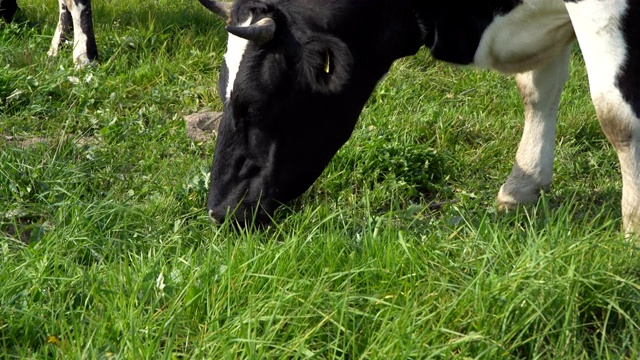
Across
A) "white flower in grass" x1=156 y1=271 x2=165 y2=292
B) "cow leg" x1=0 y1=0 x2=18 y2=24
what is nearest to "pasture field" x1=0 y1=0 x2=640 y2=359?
"white flower in grass" x1=156 y1=271 x2=165 y2=292

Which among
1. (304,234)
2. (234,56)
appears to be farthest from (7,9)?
(304,234)

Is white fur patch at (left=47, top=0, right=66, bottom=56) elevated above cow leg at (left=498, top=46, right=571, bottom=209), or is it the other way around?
cow leg at (left=498, top=46, right=571, bottom=209)

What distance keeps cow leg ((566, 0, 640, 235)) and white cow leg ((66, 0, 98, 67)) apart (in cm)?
359

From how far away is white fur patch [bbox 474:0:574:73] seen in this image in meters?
3.79

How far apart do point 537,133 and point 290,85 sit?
57.5 inches

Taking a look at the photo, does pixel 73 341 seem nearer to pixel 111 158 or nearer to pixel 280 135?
pixel 280 135

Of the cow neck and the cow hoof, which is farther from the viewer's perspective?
the cow hoof

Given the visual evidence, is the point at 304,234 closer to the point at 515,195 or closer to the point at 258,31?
the point at 258,31

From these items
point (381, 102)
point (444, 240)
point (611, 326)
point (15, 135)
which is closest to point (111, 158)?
point (15, 135)

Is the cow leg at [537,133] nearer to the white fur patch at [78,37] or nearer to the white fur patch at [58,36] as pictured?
the white fur patch at [78,37]

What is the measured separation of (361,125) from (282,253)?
2155 millimetres

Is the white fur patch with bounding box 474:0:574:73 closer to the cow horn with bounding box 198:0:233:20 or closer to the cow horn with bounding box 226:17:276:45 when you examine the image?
the cow horn with bounding box 226:17:276:45

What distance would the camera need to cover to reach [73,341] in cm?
271

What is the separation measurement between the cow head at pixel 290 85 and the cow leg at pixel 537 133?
0.90m
